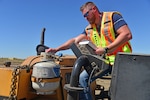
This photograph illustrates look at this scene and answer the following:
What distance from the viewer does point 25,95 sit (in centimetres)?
334

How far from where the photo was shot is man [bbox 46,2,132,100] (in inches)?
123

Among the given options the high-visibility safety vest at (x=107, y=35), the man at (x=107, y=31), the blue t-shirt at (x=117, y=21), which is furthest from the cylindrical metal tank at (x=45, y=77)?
the blue t-shirt at (x=117, y=21)

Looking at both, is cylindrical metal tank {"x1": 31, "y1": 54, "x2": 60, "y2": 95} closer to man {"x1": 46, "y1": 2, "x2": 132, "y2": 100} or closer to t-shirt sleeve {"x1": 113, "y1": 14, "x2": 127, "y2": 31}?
man {"x1": 46, "y1": 2, "x2": 132, "y2": 100}

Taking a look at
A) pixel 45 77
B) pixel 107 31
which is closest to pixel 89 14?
pixel 107 31

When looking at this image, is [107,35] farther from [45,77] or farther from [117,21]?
[45,77]

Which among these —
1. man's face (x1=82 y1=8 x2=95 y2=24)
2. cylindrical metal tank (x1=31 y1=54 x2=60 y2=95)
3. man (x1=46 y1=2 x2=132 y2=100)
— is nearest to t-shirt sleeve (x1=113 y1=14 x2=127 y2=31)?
man (x1=46 y1=2 x2=132 y2=100)

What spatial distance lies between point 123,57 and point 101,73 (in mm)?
495

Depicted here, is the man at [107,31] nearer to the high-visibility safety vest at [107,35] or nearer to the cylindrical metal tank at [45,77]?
the high-visibility safety vest at [107,35]

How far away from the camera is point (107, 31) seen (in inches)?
136

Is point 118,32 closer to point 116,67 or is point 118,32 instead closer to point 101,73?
point 101,73

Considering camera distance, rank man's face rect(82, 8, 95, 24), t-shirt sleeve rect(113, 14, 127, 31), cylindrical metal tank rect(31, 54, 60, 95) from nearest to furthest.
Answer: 1. cylindrical metal tank rect(31, 54, 60, 95)
2. t-shirt sleeve rect(113, 14, 127, 31)
3. man's face rect(82, 8, 95, 24)

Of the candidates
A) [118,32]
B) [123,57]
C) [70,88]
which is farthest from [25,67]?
[123,57]

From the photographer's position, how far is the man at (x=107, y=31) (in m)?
3.13

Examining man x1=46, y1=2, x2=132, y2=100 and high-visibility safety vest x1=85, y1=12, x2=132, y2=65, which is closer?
man x1=46, y1=2, x2=132, y2=100
